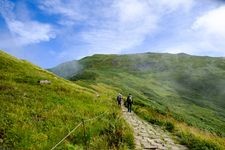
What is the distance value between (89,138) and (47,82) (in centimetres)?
3247

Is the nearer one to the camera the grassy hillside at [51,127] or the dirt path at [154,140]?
the grassy hillside at [51,127]

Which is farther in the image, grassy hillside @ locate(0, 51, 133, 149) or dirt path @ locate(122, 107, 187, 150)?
dirt path @ locate(122, 107, 187, 150)

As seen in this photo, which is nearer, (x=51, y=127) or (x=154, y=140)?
(x=51, y=127)

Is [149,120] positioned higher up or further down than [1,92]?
further down

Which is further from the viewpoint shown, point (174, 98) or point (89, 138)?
point (174, 98)

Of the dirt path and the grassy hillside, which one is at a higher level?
the grassy hillside

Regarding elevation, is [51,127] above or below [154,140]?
above

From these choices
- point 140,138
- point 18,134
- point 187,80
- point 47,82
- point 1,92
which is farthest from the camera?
point 187,80

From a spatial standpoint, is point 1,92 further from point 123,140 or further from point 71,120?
point 123,140

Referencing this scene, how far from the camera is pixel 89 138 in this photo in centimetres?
2298

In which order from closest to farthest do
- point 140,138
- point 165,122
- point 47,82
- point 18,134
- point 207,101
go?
point 18,134, point 140,138, point 165,122, point 47,82, point 207,101

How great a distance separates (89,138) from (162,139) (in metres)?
6.65

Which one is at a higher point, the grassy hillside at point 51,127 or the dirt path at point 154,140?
the grassy hillside at point 51,127

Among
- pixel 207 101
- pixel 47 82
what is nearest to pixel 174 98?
pixel 207 101
